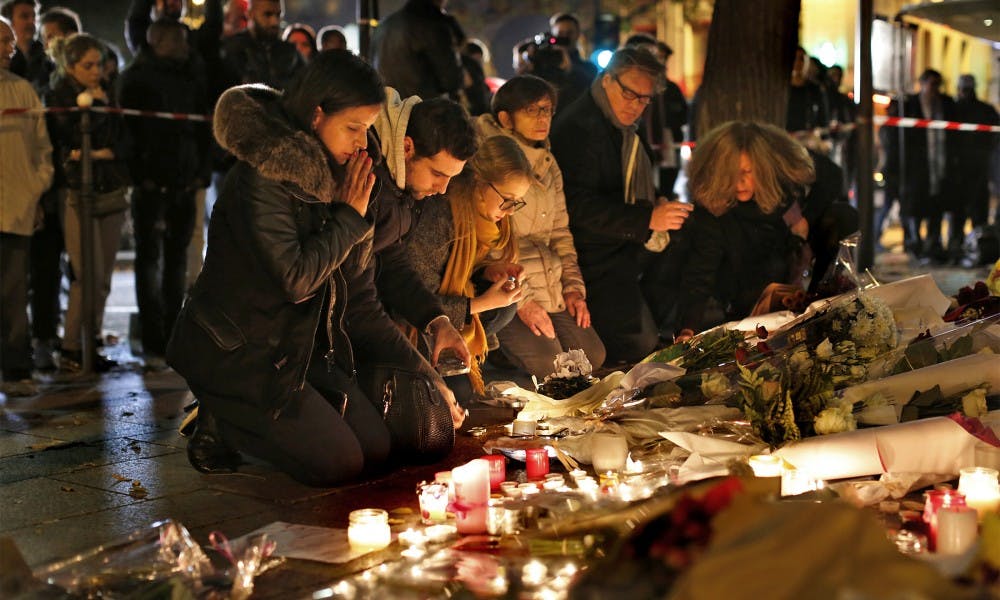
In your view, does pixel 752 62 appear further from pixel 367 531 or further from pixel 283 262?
pixel 367 531

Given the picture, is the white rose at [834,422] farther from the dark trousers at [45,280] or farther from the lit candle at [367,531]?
the dark trousers at [45,280]

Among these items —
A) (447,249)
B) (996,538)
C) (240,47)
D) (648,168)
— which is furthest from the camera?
(240,47)

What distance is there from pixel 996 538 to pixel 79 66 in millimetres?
6456

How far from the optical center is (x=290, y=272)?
5004 mm

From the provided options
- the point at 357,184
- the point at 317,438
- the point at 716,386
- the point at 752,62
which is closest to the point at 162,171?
the point at 357,184

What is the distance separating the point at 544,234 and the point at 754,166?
4.14ft

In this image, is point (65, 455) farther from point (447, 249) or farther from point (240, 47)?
point (240, 47)

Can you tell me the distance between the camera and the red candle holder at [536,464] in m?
5.15

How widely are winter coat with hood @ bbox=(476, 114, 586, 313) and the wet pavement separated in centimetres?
169

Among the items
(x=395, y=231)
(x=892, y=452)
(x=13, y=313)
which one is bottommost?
(x=892, y=452)

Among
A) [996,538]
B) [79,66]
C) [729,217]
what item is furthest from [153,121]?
[996,538]

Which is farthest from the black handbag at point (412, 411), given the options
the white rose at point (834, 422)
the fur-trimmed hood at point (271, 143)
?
the white rose at point (834, 422)

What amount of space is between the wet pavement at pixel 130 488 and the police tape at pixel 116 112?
1765 millimetres

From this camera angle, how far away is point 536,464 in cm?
516
